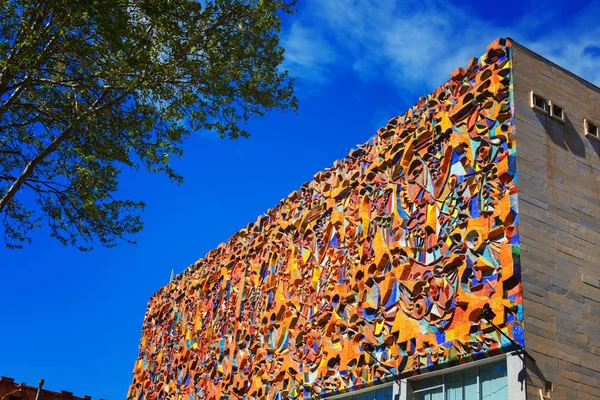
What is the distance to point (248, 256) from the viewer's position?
22109 mm

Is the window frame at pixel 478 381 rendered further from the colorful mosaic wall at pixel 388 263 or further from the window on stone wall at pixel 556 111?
the window on stone wall at pixel 556 111

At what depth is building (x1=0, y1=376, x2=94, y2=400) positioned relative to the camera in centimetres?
2998

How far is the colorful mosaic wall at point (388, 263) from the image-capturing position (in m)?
11.8

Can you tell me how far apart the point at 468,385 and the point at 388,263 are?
343 cm

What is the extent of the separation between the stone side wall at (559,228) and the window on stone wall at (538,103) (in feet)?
0.31

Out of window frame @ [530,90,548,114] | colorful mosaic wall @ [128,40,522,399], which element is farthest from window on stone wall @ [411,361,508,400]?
window frame @ [530,90,548,114]

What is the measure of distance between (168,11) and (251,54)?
7.27 ft

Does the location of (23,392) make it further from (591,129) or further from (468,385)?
(591,129)

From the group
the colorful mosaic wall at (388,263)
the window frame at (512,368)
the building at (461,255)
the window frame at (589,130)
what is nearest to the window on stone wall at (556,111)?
the building at (461,255)

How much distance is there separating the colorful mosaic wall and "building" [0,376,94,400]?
11794mm

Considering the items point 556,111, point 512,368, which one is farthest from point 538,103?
point 512,368

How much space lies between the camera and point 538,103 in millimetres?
12734

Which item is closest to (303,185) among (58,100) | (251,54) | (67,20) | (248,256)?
(248,256)

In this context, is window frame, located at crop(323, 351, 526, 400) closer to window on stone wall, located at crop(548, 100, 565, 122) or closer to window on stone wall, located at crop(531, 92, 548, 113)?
window on stone wall, located at crop(531, 92, 548, 113)
